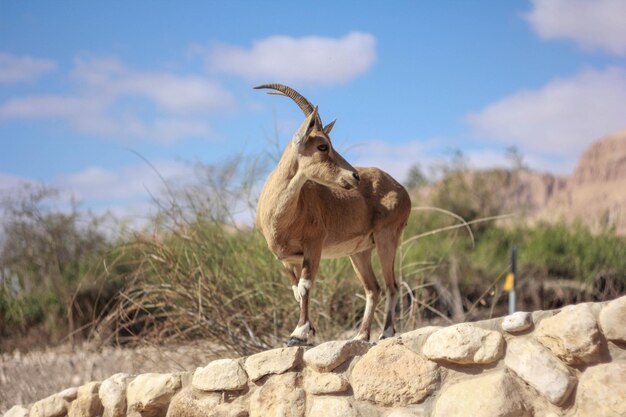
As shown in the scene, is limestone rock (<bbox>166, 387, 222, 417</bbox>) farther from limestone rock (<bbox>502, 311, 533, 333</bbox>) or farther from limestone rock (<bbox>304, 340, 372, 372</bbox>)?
limestone rock (<bbox>502, 311, 533, 333</bbox>)

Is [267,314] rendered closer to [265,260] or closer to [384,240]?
[265,260]

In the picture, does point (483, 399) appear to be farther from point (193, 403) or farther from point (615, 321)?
point (193, 403)

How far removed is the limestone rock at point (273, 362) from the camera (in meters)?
5.24

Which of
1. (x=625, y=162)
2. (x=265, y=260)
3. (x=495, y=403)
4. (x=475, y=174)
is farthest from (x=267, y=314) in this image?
(x=625, y=162)

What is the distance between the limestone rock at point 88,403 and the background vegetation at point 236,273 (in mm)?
828

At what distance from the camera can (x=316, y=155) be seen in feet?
17.3

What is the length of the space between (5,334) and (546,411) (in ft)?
34.2

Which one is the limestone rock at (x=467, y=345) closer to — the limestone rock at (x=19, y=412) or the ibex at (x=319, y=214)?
the ibex at (x=319, y=214)

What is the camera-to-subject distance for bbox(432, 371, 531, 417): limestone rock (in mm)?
4453

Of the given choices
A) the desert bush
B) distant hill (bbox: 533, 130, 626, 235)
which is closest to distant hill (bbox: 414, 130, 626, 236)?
distant hill (bbox: 533, 130, 626, 235)

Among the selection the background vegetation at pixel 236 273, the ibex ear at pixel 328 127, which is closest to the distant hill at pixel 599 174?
the background vegetation at pixel 236 273

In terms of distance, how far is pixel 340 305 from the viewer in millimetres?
8547

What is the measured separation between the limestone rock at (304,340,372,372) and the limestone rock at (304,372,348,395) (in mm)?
50

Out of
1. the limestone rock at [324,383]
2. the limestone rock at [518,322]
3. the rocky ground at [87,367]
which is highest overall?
the limestone rock at [518,322]
